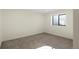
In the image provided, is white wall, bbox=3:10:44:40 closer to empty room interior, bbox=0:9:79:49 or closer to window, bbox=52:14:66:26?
empty room interior, bbox=0:9:79:49

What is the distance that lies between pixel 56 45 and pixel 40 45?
Result: 179 mm

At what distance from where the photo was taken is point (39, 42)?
39.8 inches

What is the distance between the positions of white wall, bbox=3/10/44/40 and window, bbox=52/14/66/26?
139mm

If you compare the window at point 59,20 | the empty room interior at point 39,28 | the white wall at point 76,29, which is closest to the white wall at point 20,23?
the empty room interior at point 39,28

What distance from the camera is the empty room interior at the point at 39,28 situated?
93cm

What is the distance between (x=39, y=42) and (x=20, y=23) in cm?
30

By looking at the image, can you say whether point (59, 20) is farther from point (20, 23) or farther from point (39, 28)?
point (20, 23)

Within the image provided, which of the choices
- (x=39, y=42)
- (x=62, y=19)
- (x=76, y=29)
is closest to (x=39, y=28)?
(x=39, y=42)

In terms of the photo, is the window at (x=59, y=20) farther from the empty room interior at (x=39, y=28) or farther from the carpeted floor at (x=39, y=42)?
the carpeted floor at (x=39, y=42)

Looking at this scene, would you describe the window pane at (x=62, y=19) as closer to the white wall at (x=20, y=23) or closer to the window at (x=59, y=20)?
the window at (x=59, y=20)

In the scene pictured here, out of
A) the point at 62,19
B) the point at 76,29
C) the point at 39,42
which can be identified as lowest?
the point at 39,42

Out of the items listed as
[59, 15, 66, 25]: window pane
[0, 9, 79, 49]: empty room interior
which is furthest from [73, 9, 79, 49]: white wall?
[59, 15, 66, 25]: window pane

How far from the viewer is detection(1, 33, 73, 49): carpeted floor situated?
954 millimetres

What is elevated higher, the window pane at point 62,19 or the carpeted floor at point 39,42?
the window pane at point 62,19
